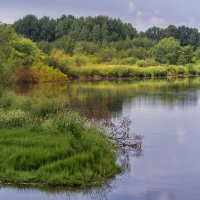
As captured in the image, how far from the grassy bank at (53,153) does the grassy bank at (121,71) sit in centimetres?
5921

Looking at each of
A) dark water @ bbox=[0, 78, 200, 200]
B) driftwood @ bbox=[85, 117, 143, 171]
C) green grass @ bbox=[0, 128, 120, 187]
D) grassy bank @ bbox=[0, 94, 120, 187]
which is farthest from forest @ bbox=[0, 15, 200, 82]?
green grass @ bbox=[0, 128, 120, 187]

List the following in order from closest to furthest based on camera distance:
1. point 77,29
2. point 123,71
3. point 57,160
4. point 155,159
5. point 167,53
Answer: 1. point 57,160
2. point 155,159
3. point 123,71
4. point 167,53
5. point 77,29

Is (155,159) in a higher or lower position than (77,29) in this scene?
lower

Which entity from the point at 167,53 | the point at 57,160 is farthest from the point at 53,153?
the point at 167,53

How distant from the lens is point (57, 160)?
16656mm

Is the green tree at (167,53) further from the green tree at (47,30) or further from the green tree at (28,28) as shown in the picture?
the green tree at (28,28)

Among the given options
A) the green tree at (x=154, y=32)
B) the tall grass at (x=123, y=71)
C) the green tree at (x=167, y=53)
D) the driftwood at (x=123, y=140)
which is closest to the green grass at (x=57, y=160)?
the driftwood at (x=123, y=140)

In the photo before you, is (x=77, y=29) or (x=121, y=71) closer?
(x=121, y=71)

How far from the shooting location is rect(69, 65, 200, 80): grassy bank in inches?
3305

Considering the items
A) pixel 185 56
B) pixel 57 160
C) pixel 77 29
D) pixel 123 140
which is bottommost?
pixel 123 140

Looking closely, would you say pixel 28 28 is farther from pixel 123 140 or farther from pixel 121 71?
pixel 123 140

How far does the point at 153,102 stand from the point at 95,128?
66.8 ft

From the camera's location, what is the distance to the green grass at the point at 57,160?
51.9ft

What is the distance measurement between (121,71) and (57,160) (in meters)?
71.1
